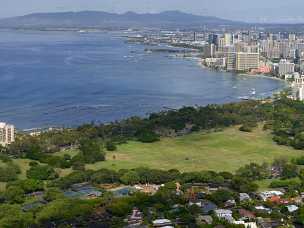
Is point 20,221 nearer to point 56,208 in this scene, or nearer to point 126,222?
point 56,208

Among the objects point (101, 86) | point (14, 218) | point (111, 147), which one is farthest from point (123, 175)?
point (101, 86)

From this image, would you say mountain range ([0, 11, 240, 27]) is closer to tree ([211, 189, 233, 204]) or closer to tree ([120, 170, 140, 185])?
tree ([120, 170, 140, 185])

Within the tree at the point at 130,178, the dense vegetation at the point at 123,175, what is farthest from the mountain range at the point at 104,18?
the tree at the point at 130,178

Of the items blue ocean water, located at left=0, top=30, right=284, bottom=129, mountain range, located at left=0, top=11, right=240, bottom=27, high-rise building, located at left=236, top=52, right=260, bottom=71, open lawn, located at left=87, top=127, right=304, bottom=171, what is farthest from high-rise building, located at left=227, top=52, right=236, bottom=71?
mountain range, located at left=0, top=11, right=240, bottom=27

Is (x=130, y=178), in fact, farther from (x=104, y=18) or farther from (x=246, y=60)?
(x=104, y=18)

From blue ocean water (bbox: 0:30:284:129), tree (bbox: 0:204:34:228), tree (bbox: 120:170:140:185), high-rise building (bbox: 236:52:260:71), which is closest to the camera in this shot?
tree (bbox: 0:204:34:228)
